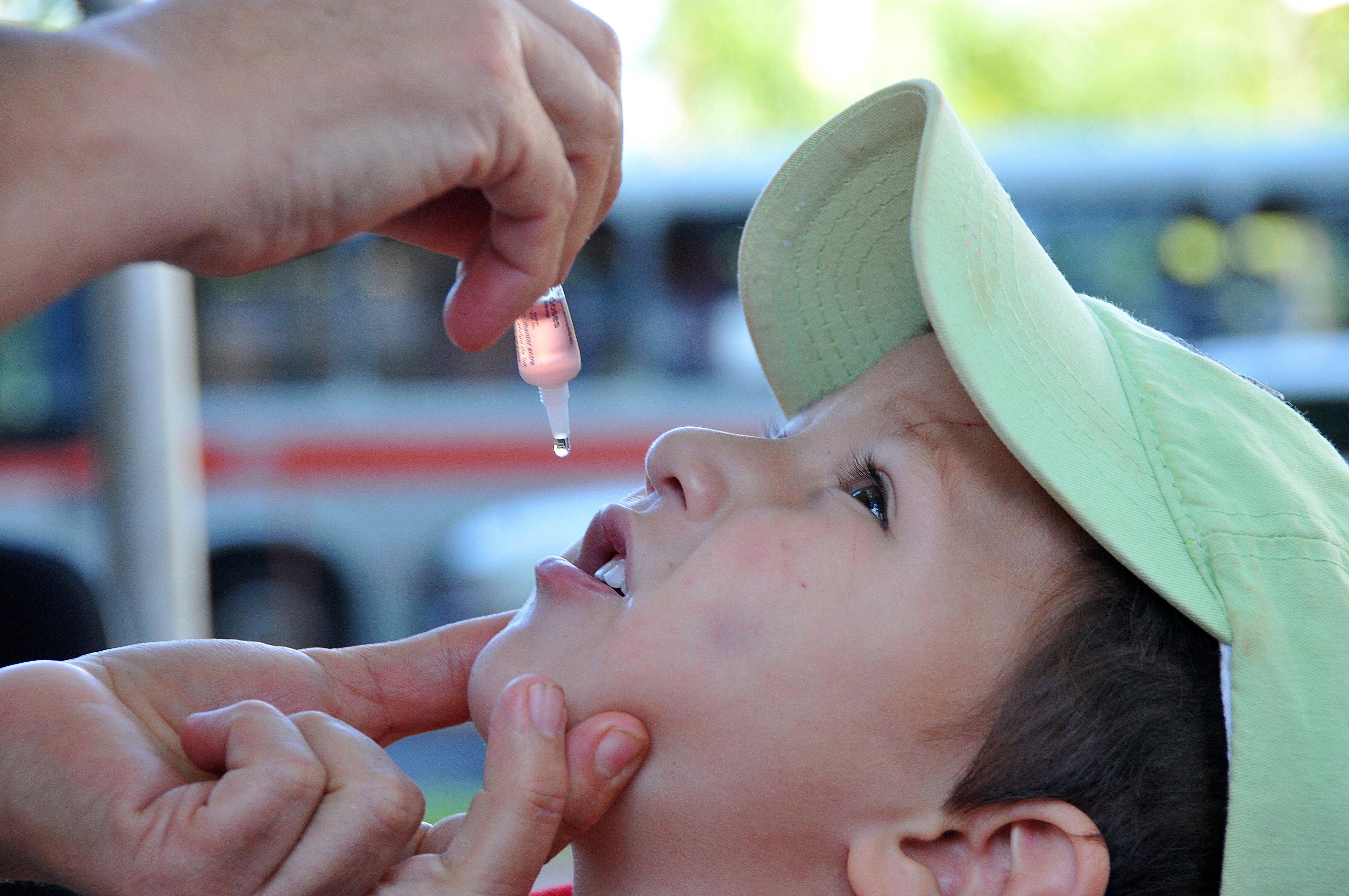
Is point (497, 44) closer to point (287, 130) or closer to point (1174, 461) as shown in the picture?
point (287, 130)

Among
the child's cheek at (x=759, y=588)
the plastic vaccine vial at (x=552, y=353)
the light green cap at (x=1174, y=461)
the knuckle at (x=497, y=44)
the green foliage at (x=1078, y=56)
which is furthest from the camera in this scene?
the green foliage at (x=1078, y=56)

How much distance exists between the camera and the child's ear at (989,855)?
3.91 feet

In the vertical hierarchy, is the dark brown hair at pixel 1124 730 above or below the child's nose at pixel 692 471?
below

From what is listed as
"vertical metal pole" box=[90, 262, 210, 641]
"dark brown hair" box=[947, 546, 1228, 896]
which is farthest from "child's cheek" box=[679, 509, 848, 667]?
"vertical metal pole" box=[90, 262, 210, 641]

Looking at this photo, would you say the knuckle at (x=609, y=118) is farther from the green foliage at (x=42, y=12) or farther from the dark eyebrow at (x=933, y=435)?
the green foliage at (x=42, y=12)

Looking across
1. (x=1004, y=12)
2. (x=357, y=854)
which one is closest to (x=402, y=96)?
(x=357, y=854)

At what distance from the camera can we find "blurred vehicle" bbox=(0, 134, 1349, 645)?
7.09 metres

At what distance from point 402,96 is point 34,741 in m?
0.75

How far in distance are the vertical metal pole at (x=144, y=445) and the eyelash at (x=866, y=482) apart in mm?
1625

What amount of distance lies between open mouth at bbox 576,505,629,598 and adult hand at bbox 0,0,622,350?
0.30m

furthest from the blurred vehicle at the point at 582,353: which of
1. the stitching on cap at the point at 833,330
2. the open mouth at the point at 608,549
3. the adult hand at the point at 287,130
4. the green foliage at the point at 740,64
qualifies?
the green foliage at the point at 740,64

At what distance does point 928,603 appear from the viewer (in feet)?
4.03

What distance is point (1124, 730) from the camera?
1.27 metres

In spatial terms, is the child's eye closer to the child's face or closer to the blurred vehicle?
the child's face
